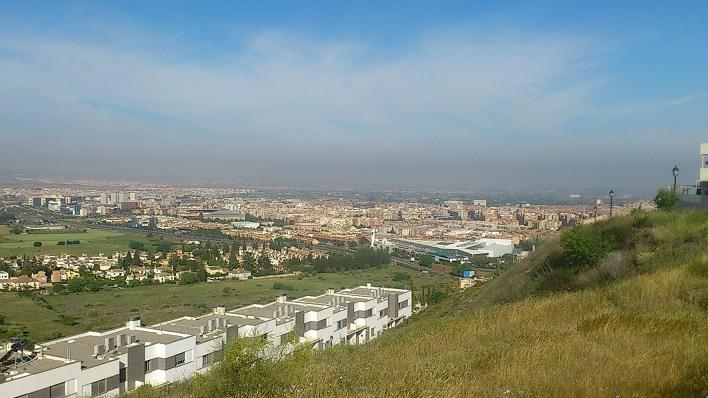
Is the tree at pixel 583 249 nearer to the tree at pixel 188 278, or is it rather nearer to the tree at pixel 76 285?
the tree at pixel 76 285

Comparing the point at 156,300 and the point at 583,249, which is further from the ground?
the point at 583,249

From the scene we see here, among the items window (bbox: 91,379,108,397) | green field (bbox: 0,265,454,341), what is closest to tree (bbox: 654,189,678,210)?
window (bbox: 91,379,108,397)

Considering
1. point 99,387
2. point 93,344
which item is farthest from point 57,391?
point 93,344

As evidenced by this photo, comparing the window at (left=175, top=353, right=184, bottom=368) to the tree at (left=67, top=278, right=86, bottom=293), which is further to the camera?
the tree at (left=67, top=278, right=86, bottom=293)

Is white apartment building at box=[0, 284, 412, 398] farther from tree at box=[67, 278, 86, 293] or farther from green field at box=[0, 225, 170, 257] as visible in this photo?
green field at box=[0, 225, 170, 257]

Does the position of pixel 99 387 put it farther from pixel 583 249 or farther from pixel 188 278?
pixel 188 278

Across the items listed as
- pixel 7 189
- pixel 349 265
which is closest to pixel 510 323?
pixel 349 265
